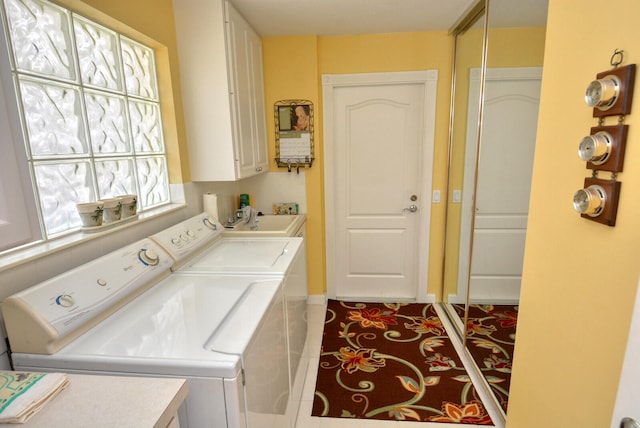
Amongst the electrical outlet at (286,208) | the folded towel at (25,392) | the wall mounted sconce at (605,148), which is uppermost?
the wall mounted sconce at (605,148)

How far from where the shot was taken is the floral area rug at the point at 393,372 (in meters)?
1.94

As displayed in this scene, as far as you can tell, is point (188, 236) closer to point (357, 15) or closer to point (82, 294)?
point (82, 294)

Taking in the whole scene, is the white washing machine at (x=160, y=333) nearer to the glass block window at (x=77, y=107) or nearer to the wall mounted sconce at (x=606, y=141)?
the glass block window at (x=77, y=107)

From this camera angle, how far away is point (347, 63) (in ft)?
9.55

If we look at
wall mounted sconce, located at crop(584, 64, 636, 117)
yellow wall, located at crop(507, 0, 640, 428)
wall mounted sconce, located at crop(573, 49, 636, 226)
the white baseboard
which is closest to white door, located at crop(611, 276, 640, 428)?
yellow wall, located at crop(507, 0, 640, 428)

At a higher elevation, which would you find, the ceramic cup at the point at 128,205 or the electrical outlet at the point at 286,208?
the ceramic cup at the point at 128,205

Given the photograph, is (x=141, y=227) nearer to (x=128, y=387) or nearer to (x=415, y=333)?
(x=128, y=387)

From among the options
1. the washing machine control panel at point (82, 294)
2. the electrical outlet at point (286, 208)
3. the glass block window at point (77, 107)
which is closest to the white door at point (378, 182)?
the electrical outlet at point (286, 208)

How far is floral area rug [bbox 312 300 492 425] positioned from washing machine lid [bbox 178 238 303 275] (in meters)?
0.95

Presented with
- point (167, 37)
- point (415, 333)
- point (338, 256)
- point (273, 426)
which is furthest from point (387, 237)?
point (167, 37)

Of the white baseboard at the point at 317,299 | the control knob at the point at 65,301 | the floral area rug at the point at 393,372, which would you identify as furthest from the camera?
the white baseboard at the point at 317,299

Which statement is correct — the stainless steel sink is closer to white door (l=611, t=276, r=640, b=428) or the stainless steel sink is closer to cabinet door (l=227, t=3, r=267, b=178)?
cabinet door (l=227, t=3, r=267, b=178)

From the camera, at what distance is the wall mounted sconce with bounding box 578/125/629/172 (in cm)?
92

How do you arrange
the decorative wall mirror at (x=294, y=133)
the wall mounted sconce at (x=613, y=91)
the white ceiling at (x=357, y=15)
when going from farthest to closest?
the decorative wall mirror at (x=294, y=133), the white ceiling at (x=357, y=15), the wall mounted sconce at (x=613, y=91)
